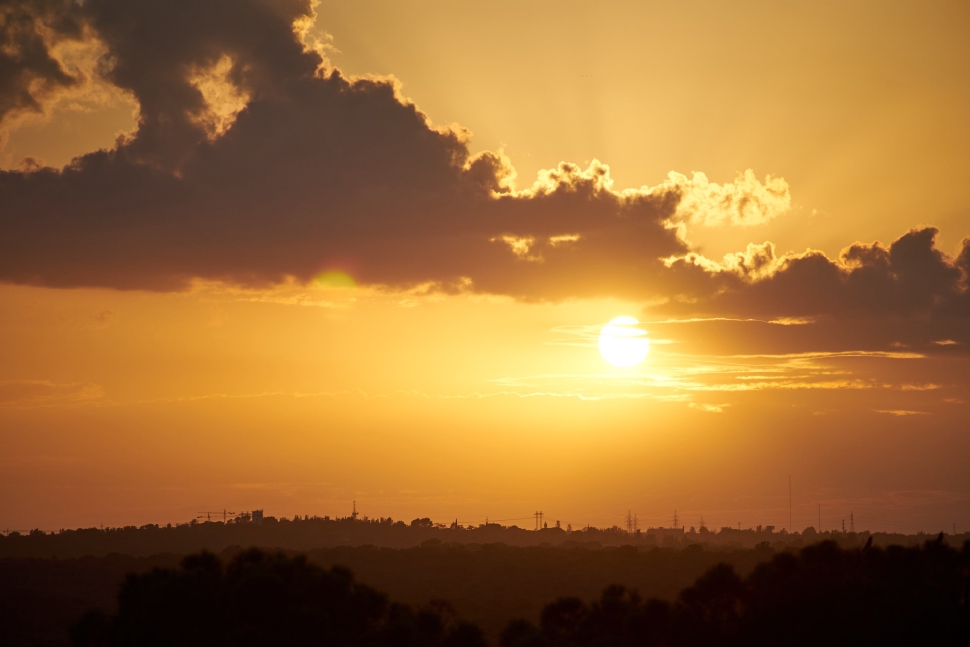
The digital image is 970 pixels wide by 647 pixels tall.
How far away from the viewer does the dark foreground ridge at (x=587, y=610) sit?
8719 cm

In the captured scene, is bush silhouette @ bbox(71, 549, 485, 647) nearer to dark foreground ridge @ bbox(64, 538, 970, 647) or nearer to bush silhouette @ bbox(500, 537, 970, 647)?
dark foreground ridge @ bbox(64, 538, 970, 647)

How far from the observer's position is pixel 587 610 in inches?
3691

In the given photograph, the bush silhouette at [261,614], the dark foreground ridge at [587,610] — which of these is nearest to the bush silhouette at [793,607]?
the dark foreground ridge at [587,610]

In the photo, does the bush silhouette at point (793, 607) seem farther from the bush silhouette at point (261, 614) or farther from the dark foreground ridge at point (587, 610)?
the bush silhouette at point (261, 614)

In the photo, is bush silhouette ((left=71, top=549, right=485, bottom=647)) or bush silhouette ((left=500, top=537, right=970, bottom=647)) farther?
bush silhouette ((left=71, top=549, right=485, bottom=647))

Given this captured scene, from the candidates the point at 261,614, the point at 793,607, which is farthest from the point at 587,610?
the point at 261,614

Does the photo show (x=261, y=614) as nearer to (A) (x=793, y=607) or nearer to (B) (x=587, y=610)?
(B) (x=587, y=610)

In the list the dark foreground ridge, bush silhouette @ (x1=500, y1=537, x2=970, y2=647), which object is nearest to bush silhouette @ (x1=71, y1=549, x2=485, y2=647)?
the dark foreground ridge

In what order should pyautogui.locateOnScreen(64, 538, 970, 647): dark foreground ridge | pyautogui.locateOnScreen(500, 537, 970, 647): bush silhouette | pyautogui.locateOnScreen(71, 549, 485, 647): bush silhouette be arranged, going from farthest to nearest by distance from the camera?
pyautogui.locateOnScreen(71, 549, 485, 647): bush silhouette
pyautogui.locateOnScreen(64, 538, 970, 647): dark foreground ridge
pyautogui.locateOnScreen(500, 537, 970, 647): bush silhouette

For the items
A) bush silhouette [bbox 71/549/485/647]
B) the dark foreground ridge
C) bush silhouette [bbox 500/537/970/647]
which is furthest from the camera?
bush silhouette [bbox 71/549/485/647]

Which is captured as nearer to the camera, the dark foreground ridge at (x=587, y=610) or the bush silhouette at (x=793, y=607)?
the bush silhouette at (x=793, y=607)

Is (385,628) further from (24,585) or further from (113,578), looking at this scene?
(113,578)

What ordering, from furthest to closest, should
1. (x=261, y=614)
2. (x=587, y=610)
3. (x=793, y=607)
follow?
(x=587, y=610)
(x=261, y=614)
(x=793, y=607)

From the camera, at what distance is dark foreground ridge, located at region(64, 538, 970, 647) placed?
87188 mm
